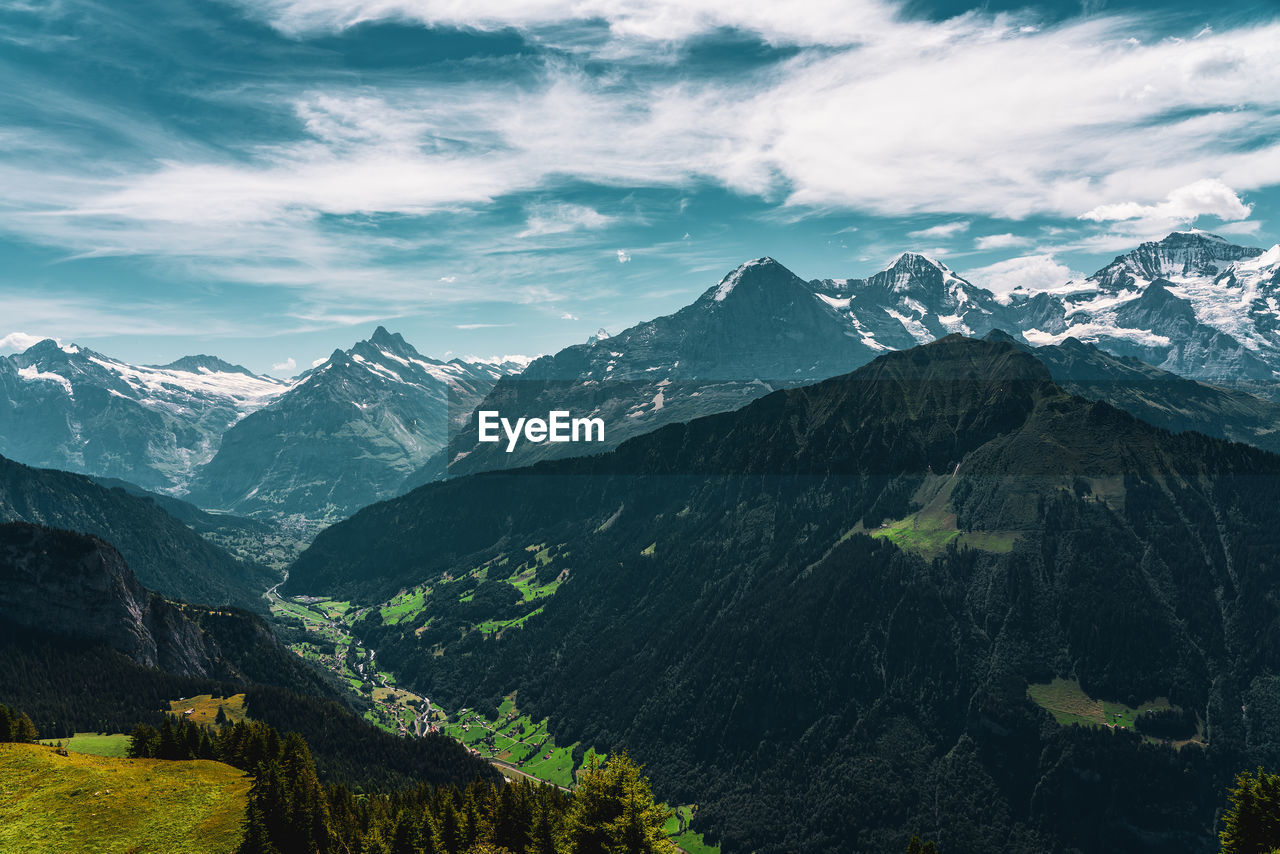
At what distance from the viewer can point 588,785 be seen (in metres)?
55.2

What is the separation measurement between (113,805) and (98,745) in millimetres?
84311

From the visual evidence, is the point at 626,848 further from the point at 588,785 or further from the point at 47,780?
the point at 47,780

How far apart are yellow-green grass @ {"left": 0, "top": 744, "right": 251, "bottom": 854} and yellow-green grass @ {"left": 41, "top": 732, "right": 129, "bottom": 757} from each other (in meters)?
50.9

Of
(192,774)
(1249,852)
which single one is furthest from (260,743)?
(1249,852)

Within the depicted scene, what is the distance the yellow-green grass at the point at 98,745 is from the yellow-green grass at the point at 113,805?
50.9m

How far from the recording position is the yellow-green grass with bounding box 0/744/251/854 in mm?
80000

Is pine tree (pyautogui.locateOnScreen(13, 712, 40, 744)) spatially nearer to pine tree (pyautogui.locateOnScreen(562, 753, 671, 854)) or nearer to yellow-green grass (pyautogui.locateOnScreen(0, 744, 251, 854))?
yellow-green grass (pyautogui.locateOnScreen(0, 744, 251, 854))

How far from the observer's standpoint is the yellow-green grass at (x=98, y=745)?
145 metres

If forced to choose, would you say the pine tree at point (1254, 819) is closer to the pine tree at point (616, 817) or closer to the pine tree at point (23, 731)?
the pine tree at point (616, 817)

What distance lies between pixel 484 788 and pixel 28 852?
6860 centimetres

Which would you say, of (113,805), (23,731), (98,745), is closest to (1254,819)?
(113,805)

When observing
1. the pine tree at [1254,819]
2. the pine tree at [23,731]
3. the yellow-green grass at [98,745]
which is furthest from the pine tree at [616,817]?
the yellow-green grass at [98,745]

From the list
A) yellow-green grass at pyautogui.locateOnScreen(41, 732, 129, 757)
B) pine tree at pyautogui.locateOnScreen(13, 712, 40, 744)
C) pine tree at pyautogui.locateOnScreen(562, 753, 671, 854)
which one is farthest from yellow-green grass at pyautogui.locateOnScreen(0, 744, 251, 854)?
pine tree at pyautogui.locateOnScreen(562, 753, 671, 854)

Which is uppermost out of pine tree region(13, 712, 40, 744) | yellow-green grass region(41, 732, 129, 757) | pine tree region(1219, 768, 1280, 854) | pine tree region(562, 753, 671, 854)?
pine tree region(562, 753, 671, 854)
